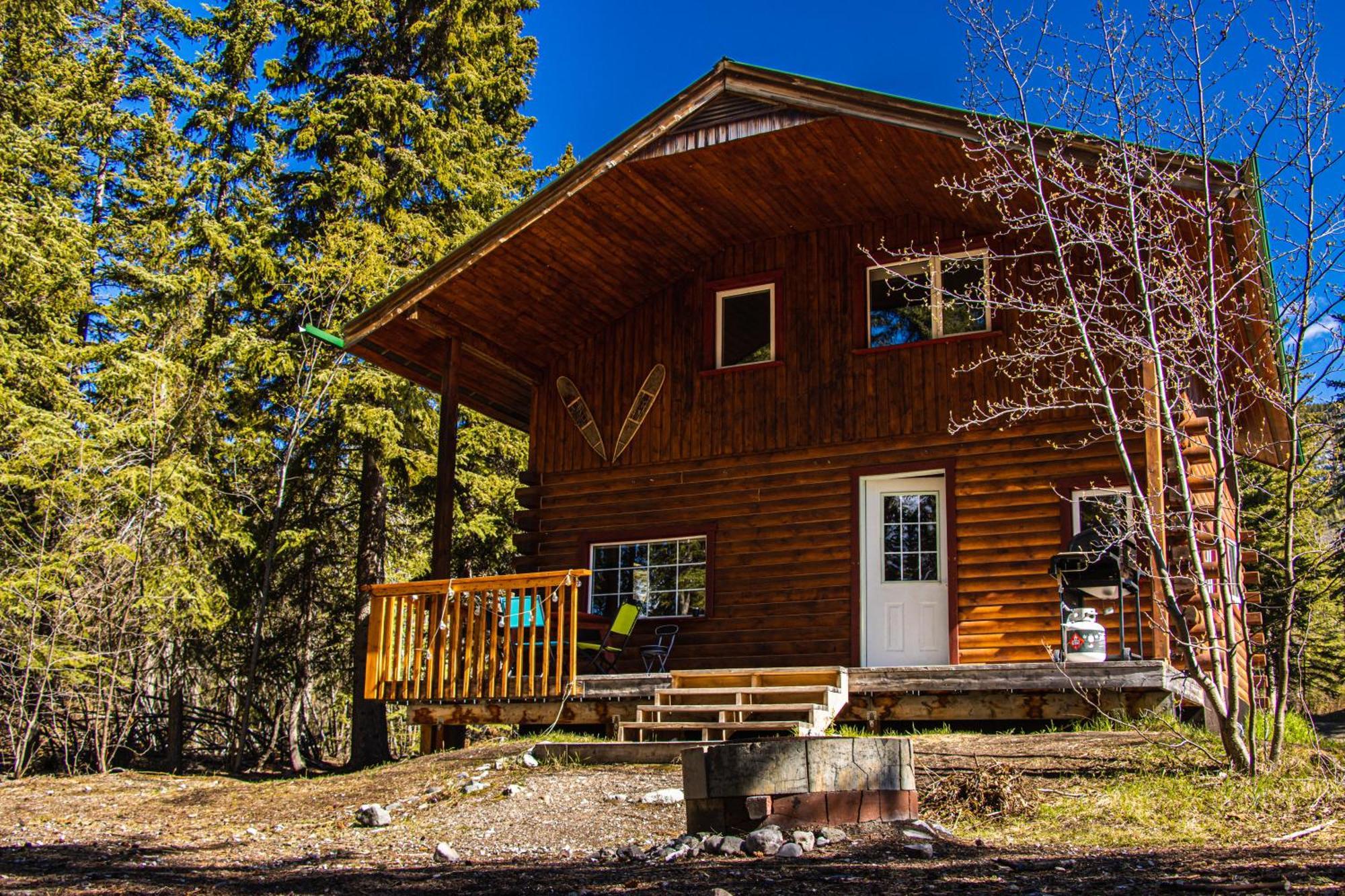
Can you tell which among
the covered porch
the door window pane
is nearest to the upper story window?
the door window pane

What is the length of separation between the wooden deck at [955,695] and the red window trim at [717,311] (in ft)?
13.4

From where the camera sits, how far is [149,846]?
7629mm

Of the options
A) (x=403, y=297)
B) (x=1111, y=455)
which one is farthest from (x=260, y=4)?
(x=1111, y=455)

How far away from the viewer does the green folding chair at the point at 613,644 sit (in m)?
12.1

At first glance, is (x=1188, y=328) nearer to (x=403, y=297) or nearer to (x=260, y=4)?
(x=403, y=297)

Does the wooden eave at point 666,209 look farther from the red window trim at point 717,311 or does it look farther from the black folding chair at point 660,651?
the black folding chair at point 660,651

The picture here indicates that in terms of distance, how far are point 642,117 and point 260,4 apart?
1132 centimetres

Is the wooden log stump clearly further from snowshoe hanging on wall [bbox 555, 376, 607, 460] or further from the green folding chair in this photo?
snowshoe hanging on wall [bbox 555, 376, 607, 460]

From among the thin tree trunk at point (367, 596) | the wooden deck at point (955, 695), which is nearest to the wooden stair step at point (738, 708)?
the wooden deck at point (955, 695)

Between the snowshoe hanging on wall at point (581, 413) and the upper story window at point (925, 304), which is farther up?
the upper story window at point (925, 304)

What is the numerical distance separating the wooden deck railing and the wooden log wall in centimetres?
199

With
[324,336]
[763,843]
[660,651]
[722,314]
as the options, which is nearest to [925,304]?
[722,314]

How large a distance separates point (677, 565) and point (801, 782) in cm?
720

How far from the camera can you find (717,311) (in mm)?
13820
